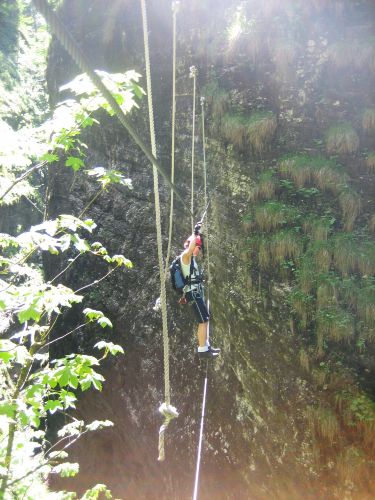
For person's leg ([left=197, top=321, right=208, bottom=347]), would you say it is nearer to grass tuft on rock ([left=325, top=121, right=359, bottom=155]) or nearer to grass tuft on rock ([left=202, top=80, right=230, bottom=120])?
grass tuft on rock ([left=325, top=121, right=359, bottom=155])

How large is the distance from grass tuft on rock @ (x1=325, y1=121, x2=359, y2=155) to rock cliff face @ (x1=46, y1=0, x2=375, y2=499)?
0.03 metres

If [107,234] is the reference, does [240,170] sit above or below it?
above

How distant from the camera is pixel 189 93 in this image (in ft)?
28.0

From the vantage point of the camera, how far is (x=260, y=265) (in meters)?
6.83

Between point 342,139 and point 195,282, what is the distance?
11.5 feet

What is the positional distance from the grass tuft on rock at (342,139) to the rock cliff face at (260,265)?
3 centimetres

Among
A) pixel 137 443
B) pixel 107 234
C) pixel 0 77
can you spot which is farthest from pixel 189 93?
pixel 137 443

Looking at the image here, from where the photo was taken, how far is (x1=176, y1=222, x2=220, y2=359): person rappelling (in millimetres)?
5137

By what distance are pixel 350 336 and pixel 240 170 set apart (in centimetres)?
340

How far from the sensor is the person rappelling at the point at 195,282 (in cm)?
514

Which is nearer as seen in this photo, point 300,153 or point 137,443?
point 300,153

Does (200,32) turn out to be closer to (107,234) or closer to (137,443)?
(107,234)

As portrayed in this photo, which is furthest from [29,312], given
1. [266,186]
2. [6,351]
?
[266,186]

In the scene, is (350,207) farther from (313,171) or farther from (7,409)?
(7,409)
